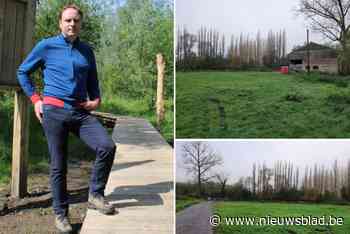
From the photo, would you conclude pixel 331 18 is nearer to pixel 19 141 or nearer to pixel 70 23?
pixel 70 23

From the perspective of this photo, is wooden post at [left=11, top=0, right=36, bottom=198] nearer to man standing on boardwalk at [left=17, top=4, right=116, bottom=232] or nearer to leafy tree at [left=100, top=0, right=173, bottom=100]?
man standing on boardwalk at [left=17, top=4, right=116, bottom=232]

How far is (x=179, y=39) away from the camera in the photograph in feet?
10.7

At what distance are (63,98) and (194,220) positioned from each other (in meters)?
1.17

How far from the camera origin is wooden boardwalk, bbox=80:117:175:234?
3.57 metres

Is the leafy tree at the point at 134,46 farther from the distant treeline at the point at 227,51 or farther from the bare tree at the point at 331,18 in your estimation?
the bare tree at the point at 331,18

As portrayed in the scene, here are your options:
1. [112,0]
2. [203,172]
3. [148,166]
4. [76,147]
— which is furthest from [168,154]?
[112,0]

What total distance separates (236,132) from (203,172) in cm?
33

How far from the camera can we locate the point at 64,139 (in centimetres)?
341

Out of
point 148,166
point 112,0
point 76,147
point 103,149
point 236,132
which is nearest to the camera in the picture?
point 236,132

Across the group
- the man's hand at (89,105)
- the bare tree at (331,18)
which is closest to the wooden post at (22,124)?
the man's hand at (89,105)

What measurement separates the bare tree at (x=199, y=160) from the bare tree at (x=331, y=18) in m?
1.01

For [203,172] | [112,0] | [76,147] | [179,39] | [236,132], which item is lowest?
[76,147]

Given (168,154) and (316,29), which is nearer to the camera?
(316,29)

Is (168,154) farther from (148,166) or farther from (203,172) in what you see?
(203,172)
